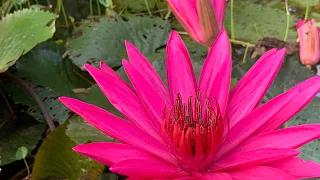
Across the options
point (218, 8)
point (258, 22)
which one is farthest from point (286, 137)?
point (258, 22)

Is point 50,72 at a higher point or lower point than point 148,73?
lower

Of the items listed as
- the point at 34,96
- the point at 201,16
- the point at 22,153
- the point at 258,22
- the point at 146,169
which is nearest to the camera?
the point at 146,169

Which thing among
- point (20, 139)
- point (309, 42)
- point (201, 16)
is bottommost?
point (20, 139)

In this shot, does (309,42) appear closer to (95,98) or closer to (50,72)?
(95,98)

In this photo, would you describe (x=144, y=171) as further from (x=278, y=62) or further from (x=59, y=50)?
(x=59, y=50)

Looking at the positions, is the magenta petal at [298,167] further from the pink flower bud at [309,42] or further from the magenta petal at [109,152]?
the pink flower bud at [309,42]
